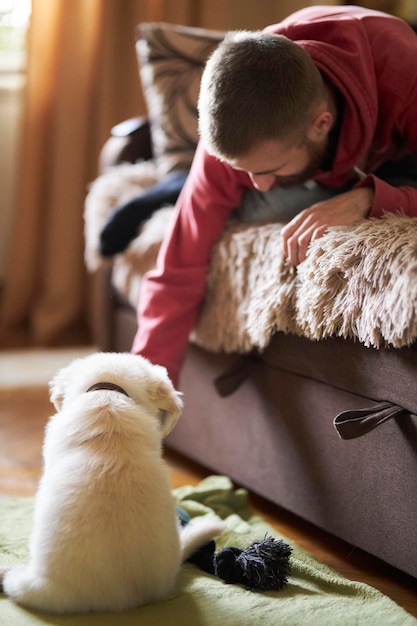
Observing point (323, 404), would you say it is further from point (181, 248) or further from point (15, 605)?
point (15, 605)

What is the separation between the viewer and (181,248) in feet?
5.13

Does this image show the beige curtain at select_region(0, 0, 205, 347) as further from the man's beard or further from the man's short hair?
the man's short hair

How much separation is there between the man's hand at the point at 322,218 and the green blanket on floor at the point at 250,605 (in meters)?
0.49

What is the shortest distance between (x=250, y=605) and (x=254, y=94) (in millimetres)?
717

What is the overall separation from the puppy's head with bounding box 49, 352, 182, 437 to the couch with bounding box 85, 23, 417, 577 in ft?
0.83

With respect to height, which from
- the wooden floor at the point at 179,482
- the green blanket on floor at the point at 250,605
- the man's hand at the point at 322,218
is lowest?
the wooden floor at the point at 179,482

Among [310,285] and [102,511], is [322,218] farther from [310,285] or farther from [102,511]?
[102,511]

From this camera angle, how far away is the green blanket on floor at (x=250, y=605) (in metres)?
1.08

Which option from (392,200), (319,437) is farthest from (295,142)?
(319,437)

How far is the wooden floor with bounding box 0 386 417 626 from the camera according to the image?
132 centimetres

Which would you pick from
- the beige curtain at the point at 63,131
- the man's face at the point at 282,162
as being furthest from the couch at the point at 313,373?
the beige curtain at the point at 63,131

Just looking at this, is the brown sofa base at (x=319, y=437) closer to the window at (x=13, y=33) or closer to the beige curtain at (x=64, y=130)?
the beige curtain at (x=64, y=130)

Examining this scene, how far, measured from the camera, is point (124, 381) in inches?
45.4

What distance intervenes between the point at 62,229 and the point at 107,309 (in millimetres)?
901
